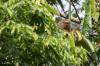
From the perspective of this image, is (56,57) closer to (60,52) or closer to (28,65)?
(60,52)

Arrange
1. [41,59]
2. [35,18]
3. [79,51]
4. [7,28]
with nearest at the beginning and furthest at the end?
[7,28] < [35,18] < [41,59] < [79,51]

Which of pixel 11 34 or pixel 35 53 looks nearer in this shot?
pixel 11 34

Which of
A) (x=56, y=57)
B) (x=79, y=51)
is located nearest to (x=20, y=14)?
(x=56, y=57)

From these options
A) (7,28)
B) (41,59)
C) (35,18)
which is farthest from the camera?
(41,59)

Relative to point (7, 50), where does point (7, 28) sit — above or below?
above

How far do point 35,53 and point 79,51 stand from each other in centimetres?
121

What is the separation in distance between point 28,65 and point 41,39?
1.94 ft

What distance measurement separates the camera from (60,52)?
18.2 feet

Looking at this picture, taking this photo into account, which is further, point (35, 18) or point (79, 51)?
point (79, 51)

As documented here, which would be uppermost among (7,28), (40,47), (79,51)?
(7,28)

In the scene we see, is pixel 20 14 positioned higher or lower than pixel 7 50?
higher

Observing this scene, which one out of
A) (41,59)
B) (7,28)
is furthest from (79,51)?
(7,28)

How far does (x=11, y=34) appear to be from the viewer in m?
5.08

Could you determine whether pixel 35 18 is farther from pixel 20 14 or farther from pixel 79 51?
pixel 79 51
